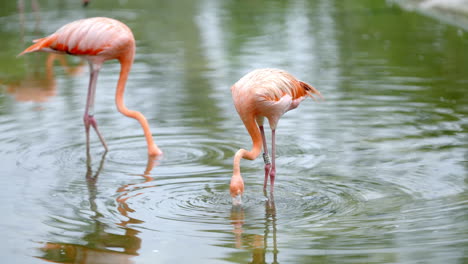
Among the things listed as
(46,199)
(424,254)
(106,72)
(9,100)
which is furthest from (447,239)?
(106,72)

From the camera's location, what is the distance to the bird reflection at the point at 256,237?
14.1 feet

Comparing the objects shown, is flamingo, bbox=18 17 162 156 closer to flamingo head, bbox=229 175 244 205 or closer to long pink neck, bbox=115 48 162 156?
long pink neck, bbox=115 48 162 156

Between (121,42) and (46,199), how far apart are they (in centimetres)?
174

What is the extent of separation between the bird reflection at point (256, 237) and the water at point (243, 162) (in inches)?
0.5

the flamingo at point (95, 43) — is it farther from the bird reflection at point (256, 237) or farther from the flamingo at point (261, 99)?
the bird reflection at point (256, 237)

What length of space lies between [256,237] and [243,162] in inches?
74.9

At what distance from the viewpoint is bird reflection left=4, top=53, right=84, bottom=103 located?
8.95m

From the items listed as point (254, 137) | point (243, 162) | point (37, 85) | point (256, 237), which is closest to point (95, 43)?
point (243, 162)

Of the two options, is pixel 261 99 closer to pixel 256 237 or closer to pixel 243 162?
pixel 256 237

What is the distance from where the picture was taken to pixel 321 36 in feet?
42.7

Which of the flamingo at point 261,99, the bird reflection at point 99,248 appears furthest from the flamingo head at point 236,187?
the bird reflection at point 99,248

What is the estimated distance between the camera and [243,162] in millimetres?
6391

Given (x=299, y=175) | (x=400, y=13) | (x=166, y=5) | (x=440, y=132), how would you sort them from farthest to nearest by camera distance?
(x=166, y=5)
(x=400, y=13)
(x=440, y=132)
(x=299, y=175)

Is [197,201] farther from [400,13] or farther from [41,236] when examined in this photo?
[400,13]
